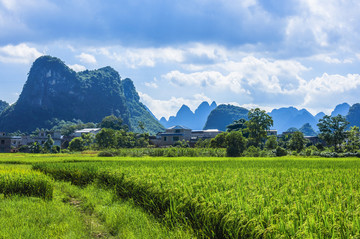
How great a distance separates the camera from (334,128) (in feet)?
202

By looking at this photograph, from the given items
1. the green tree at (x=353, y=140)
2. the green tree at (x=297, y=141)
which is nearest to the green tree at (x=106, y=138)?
the green tree at (x=297, y=141)

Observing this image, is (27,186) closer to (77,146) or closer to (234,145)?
(234,145)

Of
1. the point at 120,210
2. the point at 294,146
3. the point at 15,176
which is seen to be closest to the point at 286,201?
the point at 120,210

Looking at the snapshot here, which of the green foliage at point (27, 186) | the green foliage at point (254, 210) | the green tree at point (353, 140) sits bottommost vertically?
the green foliage at point (27, 186)

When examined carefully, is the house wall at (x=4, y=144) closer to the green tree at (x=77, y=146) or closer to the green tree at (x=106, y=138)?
the green tree at (x=77, y=146)

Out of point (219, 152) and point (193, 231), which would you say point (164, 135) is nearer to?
point (219, 152)

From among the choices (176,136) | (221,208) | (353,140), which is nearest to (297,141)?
(353,140)

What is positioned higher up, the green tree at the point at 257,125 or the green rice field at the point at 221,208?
the green tree at the point at 257,125

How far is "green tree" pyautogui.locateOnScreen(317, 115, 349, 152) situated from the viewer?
60438mm

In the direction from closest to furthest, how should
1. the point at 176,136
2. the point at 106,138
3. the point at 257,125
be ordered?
the point at 257,125
the point at 106,138
the point at 176,136

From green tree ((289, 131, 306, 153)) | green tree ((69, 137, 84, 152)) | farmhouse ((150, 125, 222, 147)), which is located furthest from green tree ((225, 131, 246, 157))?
farmhouse ((150, 125, 222, 147))

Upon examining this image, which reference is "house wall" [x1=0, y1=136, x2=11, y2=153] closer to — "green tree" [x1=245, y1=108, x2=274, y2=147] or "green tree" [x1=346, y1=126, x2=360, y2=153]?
"green tree" [x1=245, y1=108, x2=274, y2=147]

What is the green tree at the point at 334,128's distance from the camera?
60.4 m

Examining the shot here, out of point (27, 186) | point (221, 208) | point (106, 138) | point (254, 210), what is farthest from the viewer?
point (106, 138)
